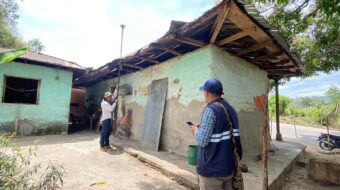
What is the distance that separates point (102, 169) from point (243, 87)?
4.31m

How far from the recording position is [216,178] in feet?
6.91

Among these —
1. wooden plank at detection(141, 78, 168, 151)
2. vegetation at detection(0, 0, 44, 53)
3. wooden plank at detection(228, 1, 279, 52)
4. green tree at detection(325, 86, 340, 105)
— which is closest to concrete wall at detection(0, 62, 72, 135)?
wooden plank at detection(141, 78, 168, 151)

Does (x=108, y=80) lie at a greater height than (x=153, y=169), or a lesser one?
greater

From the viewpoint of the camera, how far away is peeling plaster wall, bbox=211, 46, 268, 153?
521 centimetres

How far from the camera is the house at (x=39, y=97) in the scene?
814 centimetres

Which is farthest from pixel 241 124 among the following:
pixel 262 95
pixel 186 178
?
pixel 186 178

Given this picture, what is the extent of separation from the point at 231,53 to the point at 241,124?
1.99 m

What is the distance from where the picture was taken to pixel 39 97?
881 centimetres

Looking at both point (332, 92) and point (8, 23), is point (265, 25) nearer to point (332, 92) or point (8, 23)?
point (8, 23)

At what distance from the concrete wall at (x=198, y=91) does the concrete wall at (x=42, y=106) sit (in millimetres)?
5067

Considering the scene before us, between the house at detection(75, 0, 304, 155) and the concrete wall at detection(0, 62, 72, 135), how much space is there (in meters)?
3.65

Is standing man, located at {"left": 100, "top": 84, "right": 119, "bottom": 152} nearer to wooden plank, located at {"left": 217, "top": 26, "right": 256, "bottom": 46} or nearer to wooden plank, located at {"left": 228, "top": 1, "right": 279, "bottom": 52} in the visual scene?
wooden plank, located at {"left": 217, "top": 26, "right": 256, "bottom": 46}

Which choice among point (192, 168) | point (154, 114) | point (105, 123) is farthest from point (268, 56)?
point (105, 123)

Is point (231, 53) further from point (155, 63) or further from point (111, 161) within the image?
point (111, 161)
